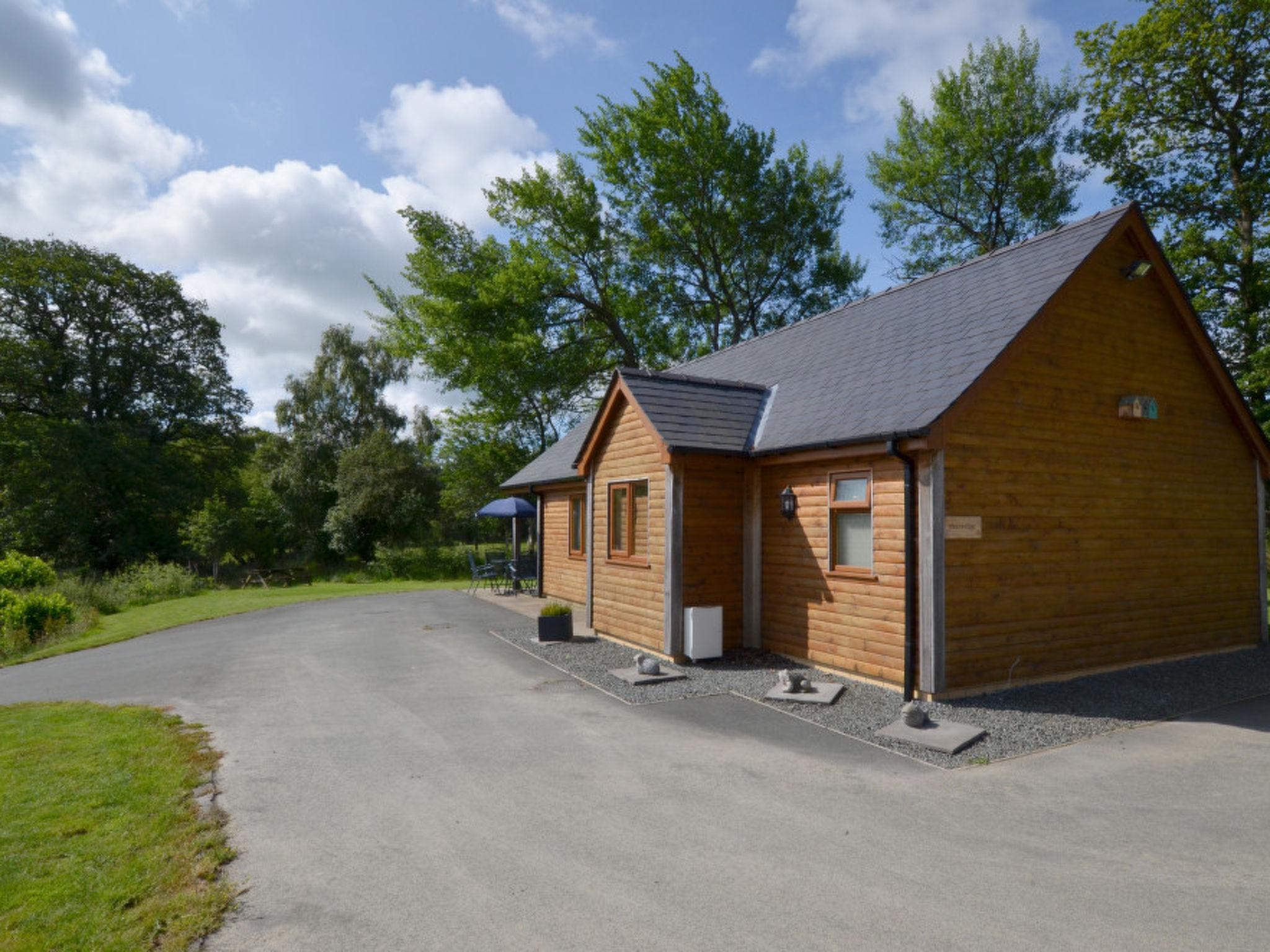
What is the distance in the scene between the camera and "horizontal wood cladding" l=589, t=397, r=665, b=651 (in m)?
10.9

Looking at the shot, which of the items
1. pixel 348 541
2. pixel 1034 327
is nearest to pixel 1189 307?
pixel 1034 327

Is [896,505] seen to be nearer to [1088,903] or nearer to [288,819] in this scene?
[1088,903]

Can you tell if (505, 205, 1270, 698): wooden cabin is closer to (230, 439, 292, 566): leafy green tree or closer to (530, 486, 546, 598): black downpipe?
(530, 486, 546, 598): black downpipe

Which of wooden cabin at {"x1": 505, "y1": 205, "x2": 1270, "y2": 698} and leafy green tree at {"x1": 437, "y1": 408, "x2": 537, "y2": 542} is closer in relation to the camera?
wooden cabin at {"x1": 505, "y1": 205, "x2": 1270, "y2": 698}

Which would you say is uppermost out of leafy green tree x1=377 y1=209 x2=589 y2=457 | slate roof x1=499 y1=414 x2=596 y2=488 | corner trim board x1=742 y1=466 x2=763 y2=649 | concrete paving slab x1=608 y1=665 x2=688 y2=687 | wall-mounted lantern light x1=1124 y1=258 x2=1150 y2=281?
leafy green tree x1=377 y1=209 x2=589 y2=457

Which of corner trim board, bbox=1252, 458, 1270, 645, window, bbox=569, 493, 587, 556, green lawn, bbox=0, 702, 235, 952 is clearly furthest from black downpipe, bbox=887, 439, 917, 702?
window, bbox=569, 493, 587, 556

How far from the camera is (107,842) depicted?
445cm

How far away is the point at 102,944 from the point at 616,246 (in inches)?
1180

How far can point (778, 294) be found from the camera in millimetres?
31438

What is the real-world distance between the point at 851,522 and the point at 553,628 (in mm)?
5644

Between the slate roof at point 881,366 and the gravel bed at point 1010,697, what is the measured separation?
3.16m

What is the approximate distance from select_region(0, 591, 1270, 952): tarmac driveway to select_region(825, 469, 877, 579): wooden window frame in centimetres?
236

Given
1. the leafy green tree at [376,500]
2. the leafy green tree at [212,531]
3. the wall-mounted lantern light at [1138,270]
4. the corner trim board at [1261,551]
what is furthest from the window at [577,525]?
the leafy green tree at [212,531]

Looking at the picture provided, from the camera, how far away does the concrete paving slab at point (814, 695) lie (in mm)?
8023
